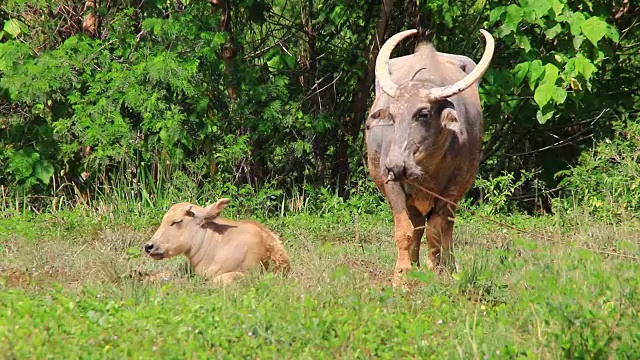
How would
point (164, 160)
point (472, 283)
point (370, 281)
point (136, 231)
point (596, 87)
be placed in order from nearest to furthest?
point (472, 283)
point (370, 281)
point (136, 231)
point (164, 160)
point (596, 87)

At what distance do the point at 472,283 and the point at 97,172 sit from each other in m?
6.02

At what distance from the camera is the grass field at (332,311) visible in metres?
5.65

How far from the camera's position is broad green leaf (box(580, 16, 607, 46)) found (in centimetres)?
1116

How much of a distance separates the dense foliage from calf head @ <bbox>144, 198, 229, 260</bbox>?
3242mm

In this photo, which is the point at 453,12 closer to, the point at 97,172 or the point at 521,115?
the point at 521,115

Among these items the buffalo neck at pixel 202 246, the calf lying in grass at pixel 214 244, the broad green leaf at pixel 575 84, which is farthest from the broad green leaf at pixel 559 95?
the buffalo neck at pixel 202 246

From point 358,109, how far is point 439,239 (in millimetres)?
5175

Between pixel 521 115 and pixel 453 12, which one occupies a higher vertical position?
pixel 453 12

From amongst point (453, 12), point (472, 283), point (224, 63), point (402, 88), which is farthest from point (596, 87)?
point (472, 283)

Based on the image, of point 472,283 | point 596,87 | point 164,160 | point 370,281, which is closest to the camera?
point 472,283

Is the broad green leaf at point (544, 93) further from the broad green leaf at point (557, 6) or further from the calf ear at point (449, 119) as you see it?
the calf ear at point (449, 119)

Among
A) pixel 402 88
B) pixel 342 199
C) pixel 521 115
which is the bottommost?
pixel 342 199

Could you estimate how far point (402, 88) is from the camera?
8047 mm

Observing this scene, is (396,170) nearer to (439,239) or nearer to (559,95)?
(439,239)
